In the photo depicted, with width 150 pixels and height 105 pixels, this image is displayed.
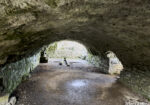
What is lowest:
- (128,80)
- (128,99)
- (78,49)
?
(128,99)

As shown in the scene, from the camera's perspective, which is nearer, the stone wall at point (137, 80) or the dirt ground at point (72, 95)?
the dirt ground at point (72, 95)

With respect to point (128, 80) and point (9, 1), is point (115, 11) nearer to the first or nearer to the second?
point (9, 1)

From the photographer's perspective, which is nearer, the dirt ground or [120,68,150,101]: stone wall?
the dirt ground

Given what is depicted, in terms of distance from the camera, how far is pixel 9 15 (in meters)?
1.77

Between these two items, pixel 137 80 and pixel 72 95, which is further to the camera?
pixel 137 80

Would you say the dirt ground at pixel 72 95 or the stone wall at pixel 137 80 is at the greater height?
the stone wall at pixel 137 80

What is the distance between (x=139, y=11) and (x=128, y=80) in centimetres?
444

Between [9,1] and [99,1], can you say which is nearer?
[9,1]

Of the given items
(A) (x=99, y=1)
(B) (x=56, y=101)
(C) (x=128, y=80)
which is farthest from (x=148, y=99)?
(A) (x=99, y=1)

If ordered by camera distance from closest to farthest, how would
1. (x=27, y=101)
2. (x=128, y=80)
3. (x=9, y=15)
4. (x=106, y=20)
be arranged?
1. (x=9, y=15)
2. (x=106, y=20)
3. (x=27, y=101)
4. (x=128, y=80)

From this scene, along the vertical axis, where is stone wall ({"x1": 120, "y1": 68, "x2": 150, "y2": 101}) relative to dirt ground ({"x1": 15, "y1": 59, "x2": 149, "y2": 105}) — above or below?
above

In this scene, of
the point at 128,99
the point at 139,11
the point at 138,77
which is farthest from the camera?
the point at 138,77

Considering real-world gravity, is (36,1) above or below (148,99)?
above

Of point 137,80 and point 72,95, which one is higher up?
point 137,80
